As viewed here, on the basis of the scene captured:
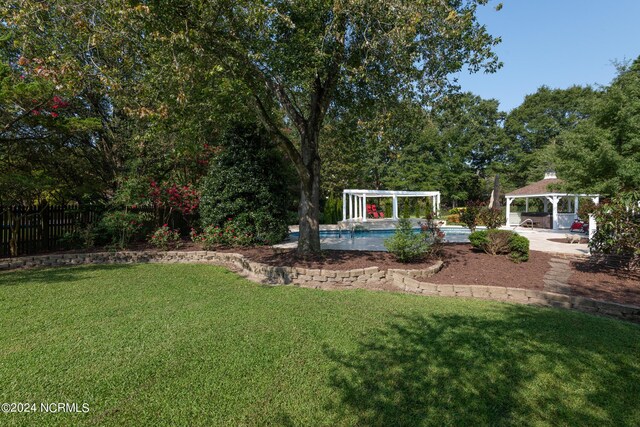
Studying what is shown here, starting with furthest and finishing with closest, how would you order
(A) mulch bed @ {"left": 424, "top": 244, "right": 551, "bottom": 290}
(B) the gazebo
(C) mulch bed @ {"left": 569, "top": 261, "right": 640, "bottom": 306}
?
(B) the gazebo
(A) mulch bed @ {"left": 424, "top": 244, "right": 551, "bottom": 290}
(C) mulch bed @ {"left": 569, "top": 261, "right": 640, "bottom": 306}

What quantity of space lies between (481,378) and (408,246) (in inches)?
187

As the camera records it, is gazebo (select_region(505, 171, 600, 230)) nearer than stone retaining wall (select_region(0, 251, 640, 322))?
No

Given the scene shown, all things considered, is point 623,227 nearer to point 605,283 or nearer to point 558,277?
point 605,283

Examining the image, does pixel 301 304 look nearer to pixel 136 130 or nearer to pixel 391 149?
pixel 391 149

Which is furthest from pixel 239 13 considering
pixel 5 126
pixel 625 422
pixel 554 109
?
pixel 554 109

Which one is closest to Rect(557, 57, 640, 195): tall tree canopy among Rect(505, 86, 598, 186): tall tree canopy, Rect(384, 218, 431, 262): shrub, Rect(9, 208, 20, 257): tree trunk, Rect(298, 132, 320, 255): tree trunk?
Rect(384, 218, 431, 262): shrub

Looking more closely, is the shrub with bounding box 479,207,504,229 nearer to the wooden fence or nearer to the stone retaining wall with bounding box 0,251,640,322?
the stone retaining wall with bounding box 0,251,640,322

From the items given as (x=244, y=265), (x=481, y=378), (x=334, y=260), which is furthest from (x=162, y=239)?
(x=481, y=378)

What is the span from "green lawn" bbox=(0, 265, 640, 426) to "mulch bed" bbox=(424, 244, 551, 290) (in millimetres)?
1302

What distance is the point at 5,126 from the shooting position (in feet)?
26.2

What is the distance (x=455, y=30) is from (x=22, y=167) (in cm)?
1149

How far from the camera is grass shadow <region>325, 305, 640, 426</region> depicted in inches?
93.5

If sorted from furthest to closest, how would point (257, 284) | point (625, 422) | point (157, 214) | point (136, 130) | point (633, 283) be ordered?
point (157, 214), point (136, 130), point (257, 284), point (633, 283), point (625, 422)

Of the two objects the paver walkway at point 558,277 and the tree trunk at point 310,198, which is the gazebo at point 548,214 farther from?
the tree trunk at point 310,198
